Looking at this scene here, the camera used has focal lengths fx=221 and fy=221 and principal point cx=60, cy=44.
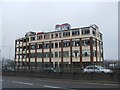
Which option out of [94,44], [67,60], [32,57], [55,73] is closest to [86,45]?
[94,44]

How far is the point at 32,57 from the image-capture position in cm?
8900

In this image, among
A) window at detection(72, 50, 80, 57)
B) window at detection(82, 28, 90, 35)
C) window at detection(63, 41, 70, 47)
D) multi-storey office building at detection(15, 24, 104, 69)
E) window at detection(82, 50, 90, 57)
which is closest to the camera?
window at detection(82, 50, 90, 57)

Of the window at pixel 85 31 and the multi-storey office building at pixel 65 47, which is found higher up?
the window at pixel 85 31

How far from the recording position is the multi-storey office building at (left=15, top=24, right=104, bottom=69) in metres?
72.1

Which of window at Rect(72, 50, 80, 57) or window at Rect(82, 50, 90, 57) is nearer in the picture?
window at Rect(82, 50, 90, 57)

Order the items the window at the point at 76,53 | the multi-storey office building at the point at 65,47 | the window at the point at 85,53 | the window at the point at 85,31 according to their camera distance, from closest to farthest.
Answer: the window at the point at 85,53
the window at the point at 85,31
the multi-storey office building at the point at 65,47
the window at the point at 76,53

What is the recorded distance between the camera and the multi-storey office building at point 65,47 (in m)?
72.1

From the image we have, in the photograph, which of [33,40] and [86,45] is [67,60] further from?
[33,40]

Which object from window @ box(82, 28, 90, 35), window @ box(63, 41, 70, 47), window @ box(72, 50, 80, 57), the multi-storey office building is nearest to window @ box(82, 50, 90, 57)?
the multi-storey office building

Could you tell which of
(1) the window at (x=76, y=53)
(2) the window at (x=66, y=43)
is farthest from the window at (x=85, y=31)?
(2) the window at (x=66, y=43)

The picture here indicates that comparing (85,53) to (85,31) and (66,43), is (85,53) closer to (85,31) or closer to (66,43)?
(85,31)

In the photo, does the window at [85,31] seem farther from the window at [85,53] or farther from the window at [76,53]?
the window at [76,53]

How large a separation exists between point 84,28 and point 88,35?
2969 mm

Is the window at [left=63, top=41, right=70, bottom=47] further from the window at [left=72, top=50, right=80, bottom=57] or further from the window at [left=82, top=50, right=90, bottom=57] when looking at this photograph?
the window at [left=82, top=50, right=90, bottom=57]
